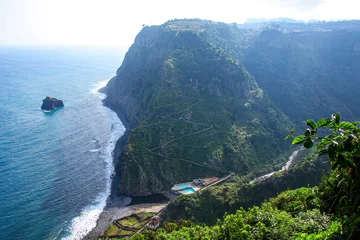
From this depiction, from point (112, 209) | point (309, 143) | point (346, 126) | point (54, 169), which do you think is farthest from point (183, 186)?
point (309, 143)

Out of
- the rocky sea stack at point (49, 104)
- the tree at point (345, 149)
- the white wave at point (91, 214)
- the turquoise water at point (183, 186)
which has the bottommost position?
the white wave at point (91, 214)

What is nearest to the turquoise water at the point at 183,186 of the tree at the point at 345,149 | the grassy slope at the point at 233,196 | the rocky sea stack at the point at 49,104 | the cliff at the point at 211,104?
the cliff at the point at 211,104

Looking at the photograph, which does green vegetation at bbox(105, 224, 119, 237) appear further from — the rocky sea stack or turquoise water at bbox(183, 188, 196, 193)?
the rocky sea stack

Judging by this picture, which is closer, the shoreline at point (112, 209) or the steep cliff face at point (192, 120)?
the shoreline at point (112, 209)

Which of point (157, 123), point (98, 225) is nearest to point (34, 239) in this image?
point (98, 225)

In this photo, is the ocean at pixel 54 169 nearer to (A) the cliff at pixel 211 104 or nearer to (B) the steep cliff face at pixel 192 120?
(B) the steep cliff face at pixel 192 120

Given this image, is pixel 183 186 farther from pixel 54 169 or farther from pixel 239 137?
pixel 54 169

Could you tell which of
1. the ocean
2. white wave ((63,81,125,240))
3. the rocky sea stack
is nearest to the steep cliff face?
white wave ((63,81,125,240))

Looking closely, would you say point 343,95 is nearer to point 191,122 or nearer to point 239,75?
point 239,75

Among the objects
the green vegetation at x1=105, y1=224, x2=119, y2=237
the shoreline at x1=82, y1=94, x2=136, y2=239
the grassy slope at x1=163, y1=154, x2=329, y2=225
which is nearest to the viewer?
the grassy slope at x1=163, y1=154, x2=329, y2=225
